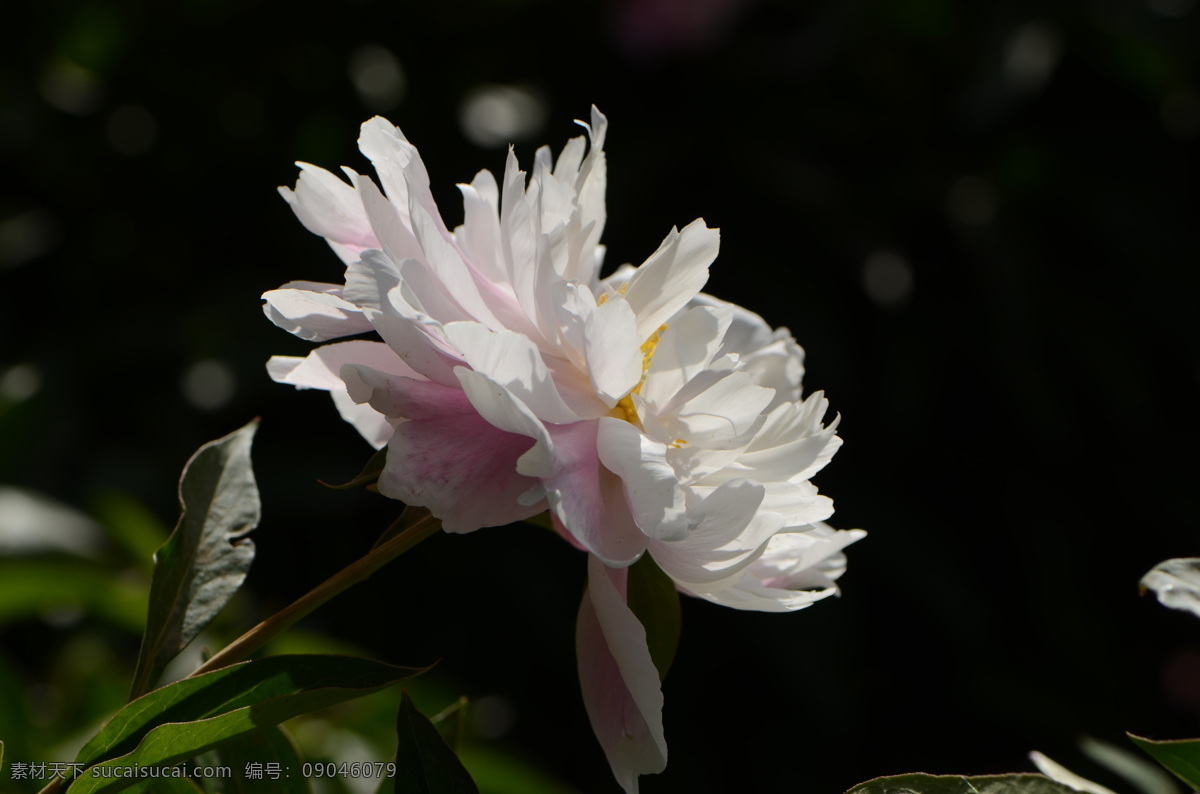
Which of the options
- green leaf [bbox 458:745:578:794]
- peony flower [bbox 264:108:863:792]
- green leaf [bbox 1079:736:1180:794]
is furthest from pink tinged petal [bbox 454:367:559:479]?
green leaf [bbox 458:745:578:794]

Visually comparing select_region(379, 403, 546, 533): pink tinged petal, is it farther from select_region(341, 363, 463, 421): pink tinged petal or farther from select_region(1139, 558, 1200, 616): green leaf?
select_region(1139, 558, 1200, 616): green leaf

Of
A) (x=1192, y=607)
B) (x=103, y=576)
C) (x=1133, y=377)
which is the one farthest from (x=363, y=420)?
(x=1133, y=377)

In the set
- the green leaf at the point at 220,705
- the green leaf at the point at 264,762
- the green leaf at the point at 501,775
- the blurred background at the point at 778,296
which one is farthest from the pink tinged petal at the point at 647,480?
the blurred background at the point at 778,296

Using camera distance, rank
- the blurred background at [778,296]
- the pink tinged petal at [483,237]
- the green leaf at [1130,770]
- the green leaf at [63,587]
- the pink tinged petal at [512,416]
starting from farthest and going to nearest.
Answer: the blurred background at [778,296] < the green leaf at [63,587] < the green leaf at [1130,770] < the pink tinged petal at [483,237] < the pink tinged petal at [512,416]

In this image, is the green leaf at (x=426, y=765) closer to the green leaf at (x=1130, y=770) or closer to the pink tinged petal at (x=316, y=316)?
the pink tinged petal at (x=316, y=316)

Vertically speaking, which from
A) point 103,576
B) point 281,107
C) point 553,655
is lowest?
point 553,655

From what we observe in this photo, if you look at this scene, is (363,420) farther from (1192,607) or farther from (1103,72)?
(1103,72)

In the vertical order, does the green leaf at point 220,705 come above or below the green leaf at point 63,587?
above
